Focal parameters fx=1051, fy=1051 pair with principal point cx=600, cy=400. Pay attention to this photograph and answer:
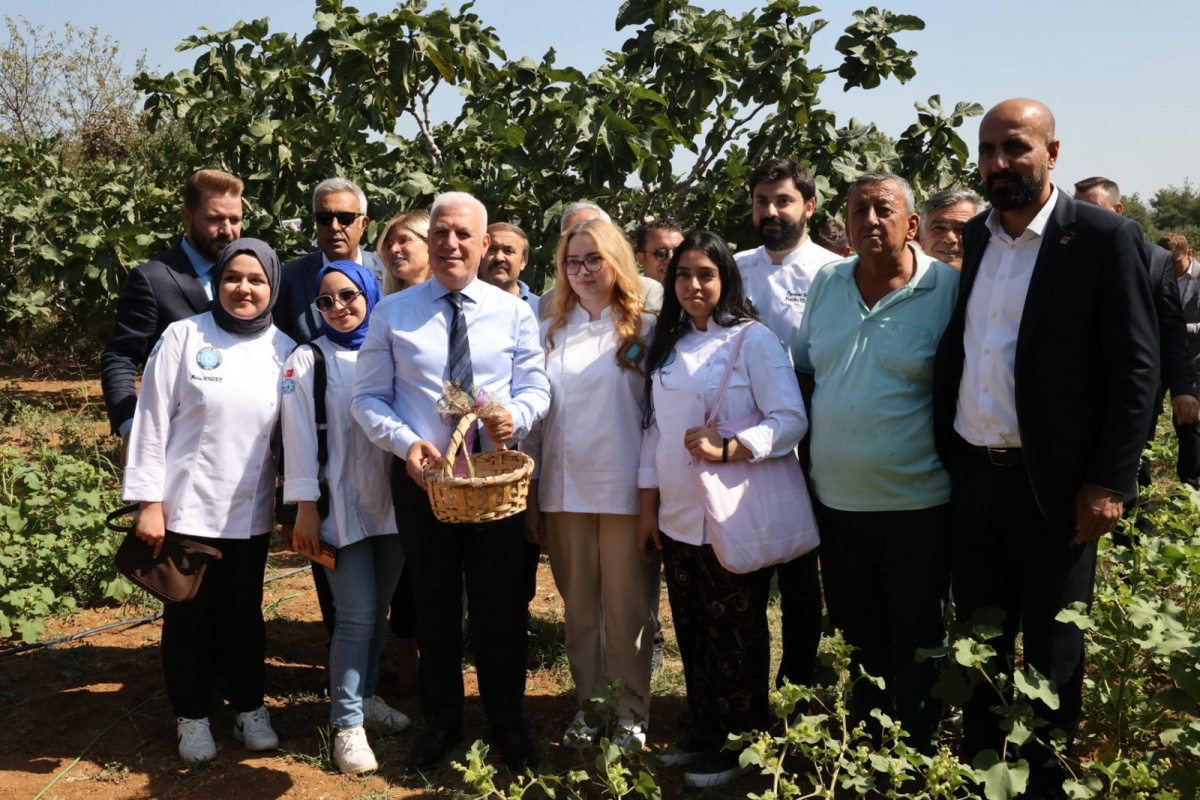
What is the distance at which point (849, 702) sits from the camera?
3744mm

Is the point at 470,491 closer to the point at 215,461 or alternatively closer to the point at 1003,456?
the point at 215,461

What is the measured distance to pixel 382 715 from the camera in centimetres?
401

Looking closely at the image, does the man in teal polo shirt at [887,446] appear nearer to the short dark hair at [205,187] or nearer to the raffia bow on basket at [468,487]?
the raffia bow on basket at [468,487]

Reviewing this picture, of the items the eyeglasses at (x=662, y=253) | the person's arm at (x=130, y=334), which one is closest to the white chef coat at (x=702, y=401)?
the eyeglasses at (x=662, y=253)

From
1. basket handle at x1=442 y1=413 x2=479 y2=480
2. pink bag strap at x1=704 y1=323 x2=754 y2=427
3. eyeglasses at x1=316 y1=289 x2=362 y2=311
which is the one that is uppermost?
eyeglasses at x1=316 y1=289 x2=362 y2=311

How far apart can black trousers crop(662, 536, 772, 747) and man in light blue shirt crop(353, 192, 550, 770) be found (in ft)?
1.90

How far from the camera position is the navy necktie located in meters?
3.54

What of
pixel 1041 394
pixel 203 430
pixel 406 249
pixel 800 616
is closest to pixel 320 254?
pixel 406 249

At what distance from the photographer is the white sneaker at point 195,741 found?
372cm

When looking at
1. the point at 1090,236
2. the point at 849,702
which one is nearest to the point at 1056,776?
the point at 849,702

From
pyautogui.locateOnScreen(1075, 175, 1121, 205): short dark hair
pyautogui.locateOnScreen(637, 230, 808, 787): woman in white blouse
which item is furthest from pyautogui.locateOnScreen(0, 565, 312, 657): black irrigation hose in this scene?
pyautogui.locateOnScreen(1075, 175, 1121, 205): short dark hair

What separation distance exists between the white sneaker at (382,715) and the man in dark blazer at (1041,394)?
2090 millimetres

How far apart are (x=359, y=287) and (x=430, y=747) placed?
64.1 inches

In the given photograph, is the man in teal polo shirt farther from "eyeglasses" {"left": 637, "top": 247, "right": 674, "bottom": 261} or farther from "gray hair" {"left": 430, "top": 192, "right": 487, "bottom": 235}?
"eyeglasses" {"left": 637, "top": 247, "right": 674, "bottom": 261}
